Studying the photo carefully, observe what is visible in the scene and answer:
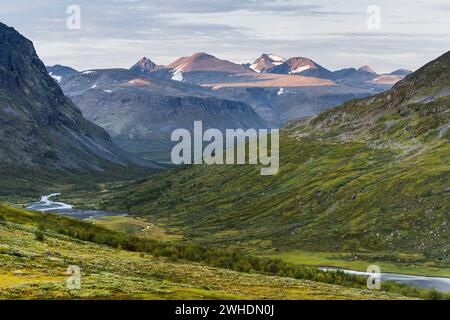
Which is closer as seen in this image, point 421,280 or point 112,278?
point 112,278

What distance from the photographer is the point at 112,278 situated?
223ft

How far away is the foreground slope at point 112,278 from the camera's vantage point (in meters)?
58.3

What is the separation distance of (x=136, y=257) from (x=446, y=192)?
122 meters

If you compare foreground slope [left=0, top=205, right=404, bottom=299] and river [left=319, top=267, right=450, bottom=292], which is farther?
river [left=319, top=267, right=450, bottom=292]

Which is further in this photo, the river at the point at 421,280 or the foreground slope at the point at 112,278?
the river at the point at 421,280

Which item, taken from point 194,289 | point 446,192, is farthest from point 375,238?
point 194,289

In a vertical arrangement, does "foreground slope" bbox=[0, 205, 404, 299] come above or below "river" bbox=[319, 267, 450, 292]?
above

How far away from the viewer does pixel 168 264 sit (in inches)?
3789

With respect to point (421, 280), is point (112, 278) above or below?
above

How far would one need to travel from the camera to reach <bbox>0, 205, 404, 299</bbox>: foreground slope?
191 feet

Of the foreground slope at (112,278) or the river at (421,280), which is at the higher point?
the foreground slope at (112,278)

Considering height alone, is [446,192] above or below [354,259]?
above
